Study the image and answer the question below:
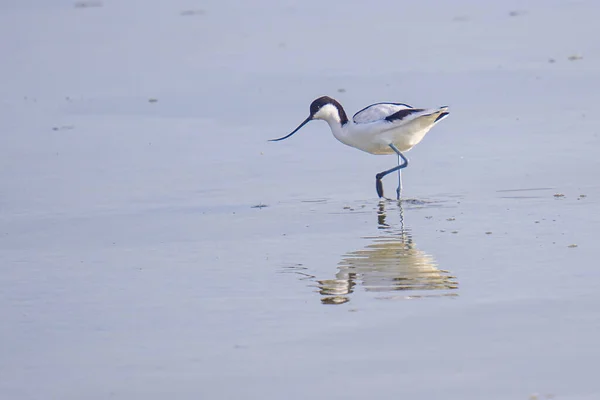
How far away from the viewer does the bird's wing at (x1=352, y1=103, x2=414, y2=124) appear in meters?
9.64

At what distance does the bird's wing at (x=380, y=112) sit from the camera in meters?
9.64

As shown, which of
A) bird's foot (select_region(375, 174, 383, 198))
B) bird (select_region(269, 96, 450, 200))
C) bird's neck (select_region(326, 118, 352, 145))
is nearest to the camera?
bird's foot (select_region(375, 174, 383, 198))

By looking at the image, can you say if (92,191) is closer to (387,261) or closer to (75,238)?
(75,238)

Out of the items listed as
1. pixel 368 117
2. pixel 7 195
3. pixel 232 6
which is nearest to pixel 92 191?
pixel 7 195

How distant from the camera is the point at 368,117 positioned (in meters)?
9.75

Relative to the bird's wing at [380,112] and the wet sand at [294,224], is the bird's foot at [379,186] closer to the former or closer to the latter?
the wet sand at [294,224]

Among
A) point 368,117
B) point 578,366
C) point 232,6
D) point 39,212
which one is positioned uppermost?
point 232,6

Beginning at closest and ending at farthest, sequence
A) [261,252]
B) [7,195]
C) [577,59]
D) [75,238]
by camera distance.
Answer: [261,252], [75,238], [7,195], [577,59]

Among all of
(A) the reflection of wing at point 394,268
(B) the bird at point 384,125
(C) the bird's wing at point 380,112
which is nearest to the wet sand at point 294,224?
(A) the reflection of wing at point 394,268

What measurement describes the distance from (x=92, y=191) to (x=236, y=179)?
1.15 m

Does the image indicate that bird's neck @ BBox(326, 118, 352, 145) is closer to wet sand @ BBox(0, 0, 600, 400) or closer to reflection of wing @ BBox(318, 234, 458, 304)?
wet sand @ BBox(0, 0, 600, 400)

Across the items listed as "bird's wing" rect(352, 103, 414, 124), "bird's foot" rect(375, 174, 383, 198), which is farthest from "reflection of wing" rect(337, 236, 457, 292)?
"bird's wing" rect(352, 103, 414, 124)

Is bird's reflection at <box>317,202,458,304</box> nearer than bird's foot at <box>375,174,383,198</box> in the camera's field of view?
Yes

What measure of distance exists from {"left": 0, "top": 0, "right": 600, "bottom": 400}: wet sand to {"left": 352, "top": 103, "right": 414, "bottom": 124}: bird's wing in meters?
0.51
